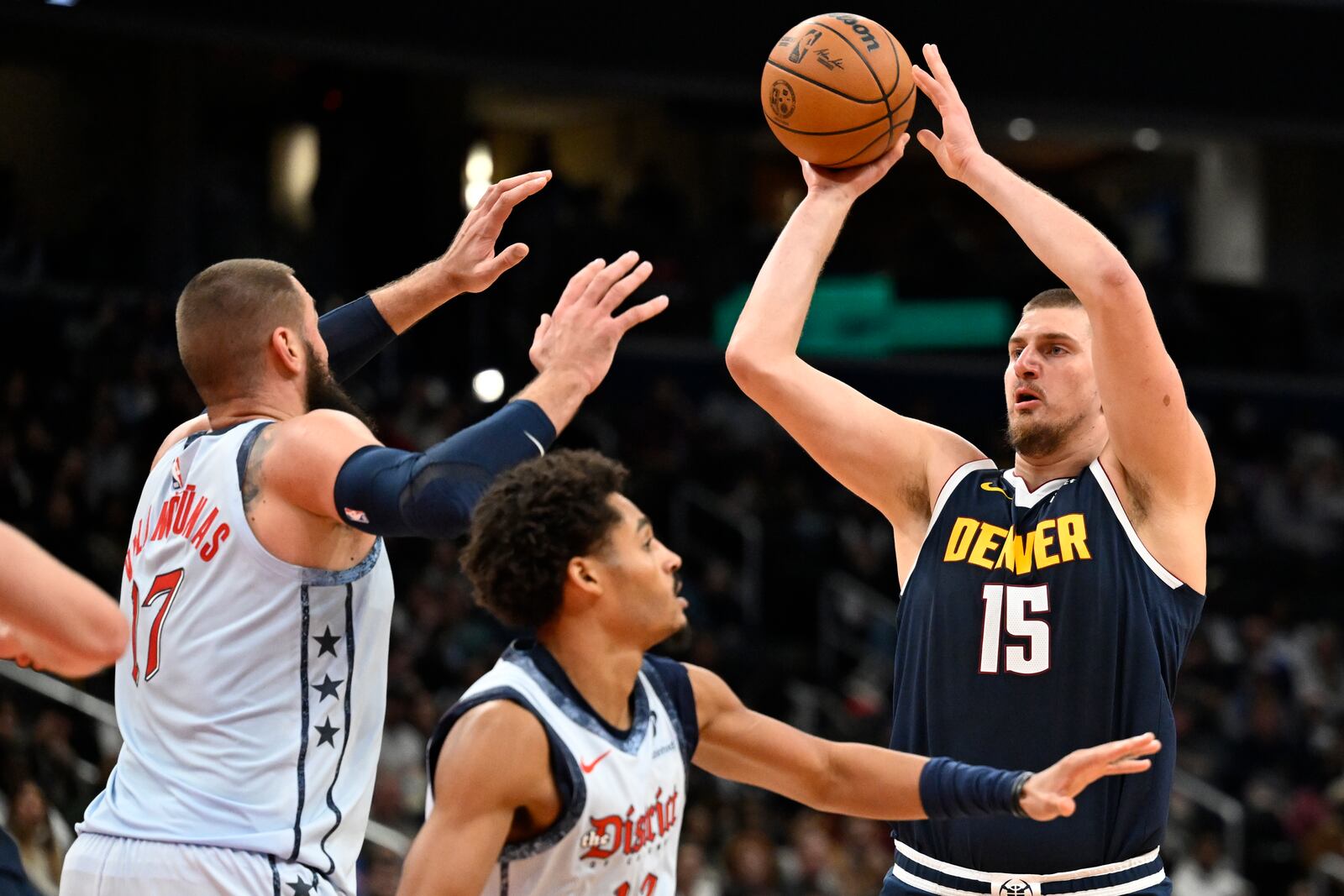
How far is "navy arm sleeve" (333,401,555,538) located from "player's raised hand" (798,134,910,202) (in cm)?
155

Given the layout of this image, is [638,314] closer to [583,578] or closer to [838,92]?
[583,578]

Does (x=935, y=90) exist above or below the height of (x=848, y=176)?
above

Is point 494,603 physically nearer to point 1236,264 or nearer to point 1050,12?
point 1050,12

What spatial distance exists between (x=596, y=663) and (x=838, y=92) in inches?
80.2

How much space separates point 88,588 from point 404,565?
11.2m

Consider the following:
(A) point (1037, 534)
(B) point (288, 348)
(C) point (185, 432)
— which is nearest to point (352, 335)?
(C) point (185, 432)

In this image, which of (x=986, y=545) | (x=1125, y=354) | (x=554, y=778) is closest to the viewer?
(x=554, y=778)

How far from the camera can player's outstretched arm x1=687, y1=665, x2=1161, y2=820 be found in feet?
10.7

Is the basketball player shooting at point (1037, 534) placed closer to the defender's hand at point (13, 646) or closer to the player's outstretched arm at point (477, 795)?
the player's outstretched arm at point (477, 795)

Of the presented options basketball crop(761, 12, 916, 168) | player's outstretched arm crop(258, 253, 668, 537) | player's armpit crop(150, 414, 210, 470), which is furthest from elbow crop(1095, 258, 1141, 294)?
player's armpit crop(150, 414, 210, 470)

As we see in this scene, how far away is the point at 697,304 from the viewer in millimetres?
19188

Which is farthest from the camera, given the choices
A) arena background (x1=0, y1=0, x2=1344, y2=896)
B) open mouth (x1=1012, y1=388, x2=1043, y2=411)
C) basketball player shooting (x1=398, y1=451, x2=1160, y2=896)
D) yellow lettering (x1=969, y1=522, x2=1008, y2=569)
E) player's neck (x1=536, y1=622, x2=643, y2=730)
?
arena background (x1=0, y1=0, x2=1344, y2=896)

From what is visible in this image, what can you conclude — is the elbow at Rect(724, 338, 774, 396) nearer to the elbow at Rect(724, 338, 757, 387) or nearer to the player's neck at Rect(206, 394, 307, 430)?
the elbow at Rect(724, 338, 757, 387)

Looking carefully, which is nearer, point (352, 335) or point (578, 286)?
point (578, 286)
